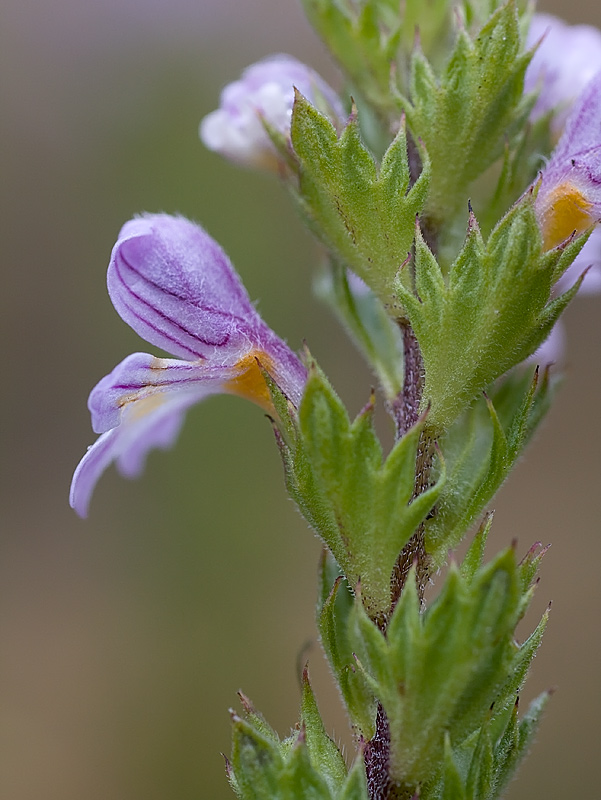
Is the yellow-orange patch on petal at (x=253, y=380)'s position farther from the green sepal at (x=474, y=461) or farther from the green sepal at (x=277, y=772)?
the green sepal at (x=277, y=772)

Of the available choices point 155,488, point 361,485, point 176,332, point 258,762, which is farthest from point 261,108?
point 155,488

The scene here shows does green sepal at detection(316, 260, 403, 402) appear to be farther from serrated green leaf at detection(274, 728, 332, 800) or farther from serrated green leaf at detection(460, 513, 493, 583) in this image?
serrated green leaf at detection(274, 728, 332, 800)

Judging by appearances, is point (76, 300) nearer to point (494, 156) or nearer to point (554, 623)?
point (554, 623)

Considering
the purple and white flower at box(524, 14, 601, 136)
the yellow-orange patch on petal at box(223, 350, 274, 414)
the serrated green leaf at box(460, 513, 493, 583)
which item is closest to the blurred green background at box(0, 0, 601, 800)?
the purple and white flower at box(524, 14, 601, 136)

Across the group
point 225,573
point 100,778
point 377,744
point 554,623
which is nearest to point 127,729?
point 100,778

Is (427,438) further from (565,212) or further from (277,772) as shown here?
(277,772)

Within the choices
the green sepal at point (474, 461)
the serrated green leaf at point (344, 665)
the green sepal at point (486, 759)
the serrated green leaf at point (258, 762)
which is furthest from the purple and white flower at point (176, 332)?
the green sepal at point (486, 759)
